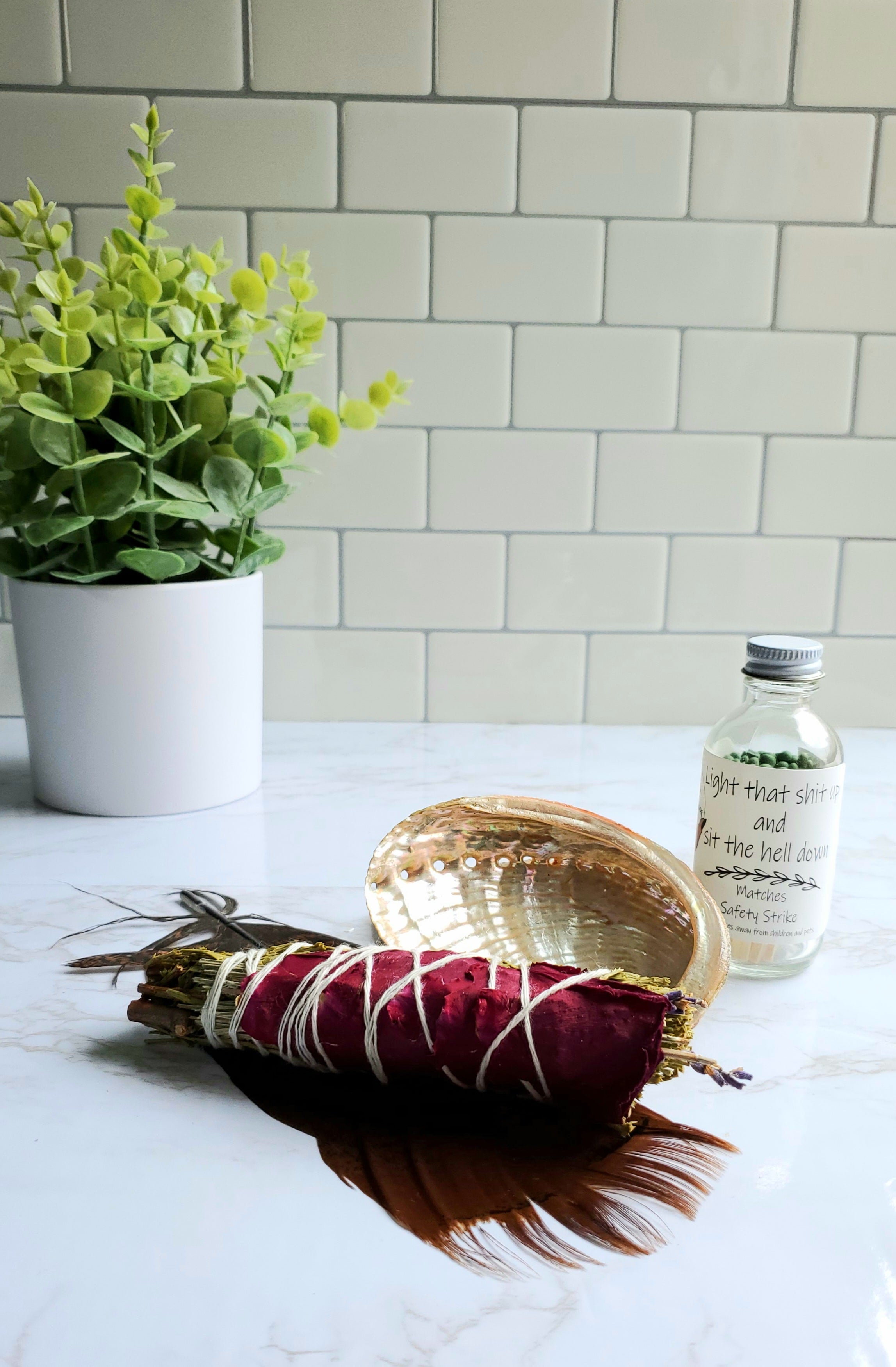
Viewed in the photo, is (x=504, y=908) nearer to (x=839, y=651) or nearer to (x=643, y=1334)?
(x=643, y=1334)

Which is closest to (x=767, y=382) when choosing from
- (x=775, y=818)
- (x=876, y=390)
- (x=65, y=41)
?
(x=876, y=390)

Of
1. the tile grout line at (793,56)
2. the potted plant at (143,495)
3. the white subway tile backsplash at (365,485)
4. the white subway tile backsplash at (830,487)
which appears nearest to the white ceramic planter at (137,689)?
the potted plant at (143,495)

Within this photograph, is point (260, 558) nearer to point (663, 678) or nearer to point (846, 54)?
point (663, 678)

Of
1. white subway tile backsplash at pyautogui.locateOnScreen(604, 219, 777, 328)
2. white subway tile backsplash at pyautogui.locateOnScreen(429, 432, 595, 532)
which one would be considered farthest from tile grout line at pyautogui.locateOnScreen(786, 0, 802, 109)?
white subway tile backsplash at pyautogui.locateOnScreen(429, 432, 595, 532)

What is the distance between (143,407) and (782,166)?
64cm

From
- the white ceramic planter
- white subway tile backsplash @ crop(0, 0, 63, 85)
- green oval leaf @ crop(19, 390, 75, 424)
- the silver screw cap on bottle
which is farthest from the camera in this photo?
white subway tile backsplash @ crop(0, 0, 63, 85)

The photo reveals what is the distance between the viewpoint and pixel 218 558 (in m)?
0.79

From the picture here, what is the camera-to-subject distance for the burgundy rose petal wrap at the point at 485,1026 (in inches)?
16.3

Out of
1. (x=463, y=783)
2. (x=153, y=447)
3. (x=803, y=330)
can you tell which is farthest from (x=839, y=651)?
(x=153, y=447)

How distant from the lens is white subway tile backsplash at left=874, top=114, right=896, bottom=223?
939 millimetres

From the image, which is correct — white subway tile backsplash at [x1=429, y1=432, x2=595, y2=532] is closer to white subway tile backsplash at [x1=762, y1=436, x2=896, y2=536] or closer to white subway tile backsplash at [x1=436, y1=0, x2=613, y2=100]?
white subway tile backsplash at [x1=762, y1=436, x2=896, y2=536]

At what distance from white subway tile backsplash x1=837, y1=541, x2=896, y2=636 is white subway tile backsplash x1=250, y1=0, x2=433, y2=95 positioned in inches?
23.9

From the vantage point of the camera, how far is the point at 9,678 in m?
1.03

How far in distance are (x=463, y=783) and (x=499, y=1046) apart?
46cm
